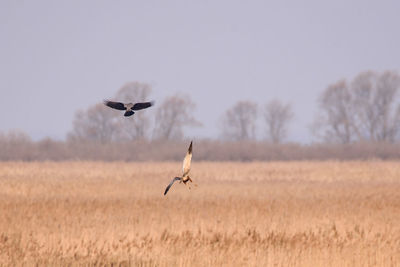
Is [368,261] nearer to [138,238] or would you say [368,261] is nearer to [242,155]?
[138,238]

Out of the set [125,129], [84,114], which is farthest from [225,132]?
[125,129]

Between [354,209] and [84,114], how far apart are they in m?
75.3

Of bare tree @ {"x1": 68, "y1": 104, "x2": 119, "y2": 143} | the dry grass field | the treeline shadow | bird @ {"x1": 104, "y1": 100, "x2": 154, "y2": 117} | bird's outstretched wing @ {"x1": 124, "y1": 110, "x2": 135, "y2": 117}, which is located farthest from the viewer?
bare tree @ {"x1": 68, "y1": 104, "x2": 119, "y2": 143}

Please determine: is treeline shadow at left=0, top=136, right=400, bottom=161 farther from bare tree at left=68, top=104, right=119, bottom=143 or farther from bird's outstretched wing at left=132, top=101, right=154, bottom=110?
bird's outstretched wing at left=132, top=101, right=154, bottom=110

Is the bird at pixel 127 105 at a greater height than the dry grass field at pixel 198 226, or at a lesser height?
greater

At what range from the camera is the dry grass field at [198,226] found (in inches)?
498

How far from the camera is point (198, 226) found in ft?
51.3

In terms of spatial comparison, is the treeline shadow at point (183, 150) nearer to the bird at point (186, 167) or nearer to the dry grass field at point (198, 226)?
the dry grass field at point (198, 226)

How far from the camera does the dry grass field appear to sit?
12656 millimetres

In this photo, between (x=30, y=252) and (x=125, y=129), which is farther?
(x=125, y=129)

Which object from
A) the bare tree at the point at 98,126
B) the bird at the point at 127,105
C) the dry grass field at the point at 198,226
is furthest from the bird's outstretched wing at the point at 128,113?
the bare tree at the point at 98,126

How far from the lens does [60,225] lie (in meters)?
15.6

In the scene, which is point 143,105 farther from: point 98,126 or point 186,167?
point 98,126

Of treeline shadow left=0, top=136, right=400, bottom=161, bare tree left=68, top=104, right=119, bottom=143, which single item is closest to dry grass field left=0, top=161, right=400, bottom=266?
treeline shadow left=0, top=136, right=400, bottom=161
